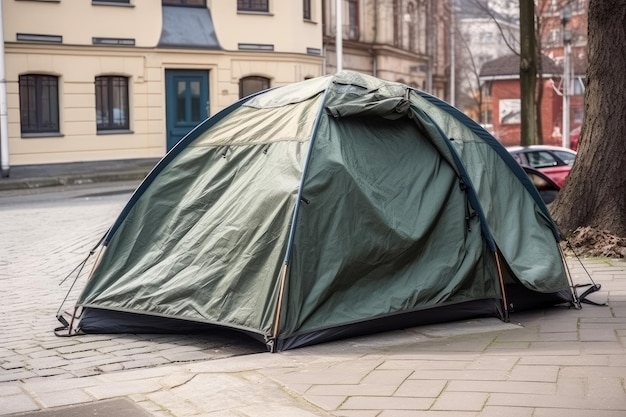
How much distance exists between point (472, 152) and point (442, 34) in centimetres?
4799

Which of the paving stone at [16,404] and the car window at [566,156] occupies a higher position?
the car window at [566,156]

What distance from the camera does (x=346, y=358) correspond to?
7.03 metres

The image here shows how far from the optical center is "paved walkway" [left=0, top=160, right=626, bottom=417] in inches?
227

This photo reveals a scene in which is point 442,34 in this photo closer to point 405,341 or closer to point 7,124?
point 7,124

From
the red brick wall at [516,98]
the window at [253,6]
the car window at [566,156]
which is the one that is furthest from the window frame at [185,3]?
the red brick wall at [516,98]

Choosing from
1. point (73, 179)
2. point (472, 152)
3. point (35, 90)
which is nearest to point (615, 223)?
point (472, 152)

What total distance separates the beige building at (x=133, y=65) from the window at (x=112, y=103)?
0.10 feet

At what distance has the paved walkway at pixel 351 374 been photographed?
577cm

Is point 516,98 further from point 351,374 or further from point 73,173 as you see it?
point 351,374

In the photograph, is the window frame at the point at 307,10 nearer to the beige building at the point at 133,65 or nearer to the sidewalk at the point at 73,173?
the beige building at the point at 133,65

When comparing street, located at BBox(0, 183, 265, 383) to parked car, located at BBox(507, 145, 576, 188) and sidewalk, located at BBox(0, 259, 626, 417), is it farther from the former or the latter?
parked car, located at BBox(507, 145, 576, 188)

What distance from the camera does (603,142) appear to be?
39.0 feet

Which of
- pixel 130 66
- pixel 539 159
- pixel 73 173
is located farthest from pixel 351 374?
pixel 130 66

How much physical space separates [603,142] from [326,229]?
5.42 m
